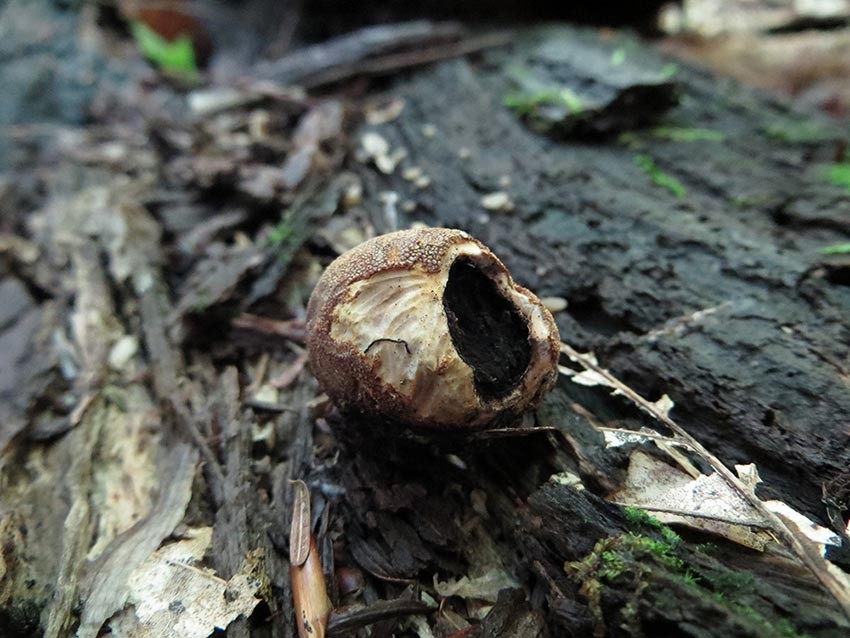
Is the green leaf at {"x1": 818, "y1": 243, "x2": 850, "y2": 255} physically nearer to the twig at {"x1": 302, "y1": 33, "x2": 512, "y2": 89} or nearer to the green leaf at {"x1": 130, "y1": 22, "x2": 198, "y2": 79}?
the twig at {"x1": 302, "y1": 33, "x2": 512, "y2": 89}

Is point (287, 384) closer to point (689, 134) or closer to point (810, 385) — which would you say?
point (810, 385)

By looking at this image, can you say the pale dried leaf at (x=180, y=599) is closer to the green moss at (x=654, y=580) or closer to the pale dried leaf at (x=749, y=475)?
the green moss at (x=654, y=580)

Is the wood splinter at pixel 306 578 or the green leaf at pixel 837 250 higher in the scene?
the green leaf at pixel 837 250

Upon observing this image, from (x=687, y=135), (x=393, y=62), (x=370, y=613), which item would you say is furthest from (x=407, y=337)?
(x=393, y=62)

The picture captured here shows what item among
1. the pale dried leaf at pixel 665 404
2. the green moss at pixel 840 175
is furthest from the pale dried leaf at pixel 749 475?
the green moss at pixel 840 175

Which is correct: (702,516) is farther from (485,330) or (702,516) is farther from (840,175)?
(840,175)

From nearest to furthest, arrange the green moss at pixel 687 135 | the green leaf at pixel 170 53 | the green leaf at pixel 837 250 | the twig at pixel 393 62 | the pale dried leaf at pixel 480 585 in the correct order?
the pale dried leaf at pixel 480 585 < the green leaf at pixel 837 250 < the green moss at pixel 687 135 < the twig at pixel 393 62 < the green leaf at pixel 170 53
